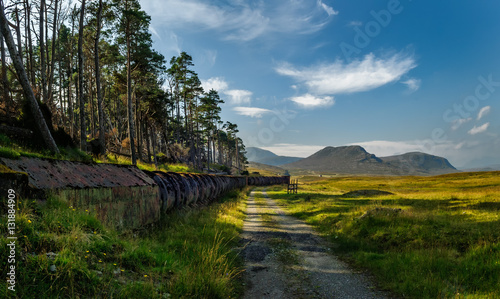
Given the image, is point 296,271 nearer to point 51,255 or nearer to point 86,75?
point 51,255

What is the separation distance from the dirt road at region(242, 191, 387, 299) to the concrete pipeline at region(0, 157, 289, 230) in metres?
3.37

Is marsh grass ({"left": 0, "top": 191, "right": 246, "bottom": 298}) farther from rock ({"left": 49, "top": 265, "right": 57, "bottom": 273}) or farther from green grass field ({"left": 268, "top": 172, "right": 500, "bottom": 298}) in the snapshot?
A: green grass field ({"left": 268, "top": 172, "right": 500, "bottom": 298})

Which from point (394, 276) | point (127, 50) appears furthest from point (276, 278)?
point (127, 50)

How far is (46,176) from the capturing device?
14.7ft

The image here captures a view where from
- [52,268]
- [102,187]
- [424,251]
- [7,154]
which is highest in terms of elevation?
[7,154]

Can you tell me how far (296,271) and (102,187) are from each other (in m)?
5.10

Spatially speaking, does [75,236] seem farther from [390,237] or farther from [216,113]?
[216,113]

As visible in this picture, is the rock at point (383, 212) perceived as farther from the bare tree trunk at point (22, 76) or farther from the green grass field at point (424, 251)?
the bare tree trunk at point (22, 76)

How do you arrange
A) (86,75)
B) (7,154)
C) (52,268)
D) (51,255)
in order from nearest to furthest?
1. (52,268)
2. (51,255)
3. (7,154)
4. (86,75)

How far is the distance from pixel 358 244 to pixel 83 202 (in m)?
8.01

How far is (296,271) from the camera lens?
6.08 metres

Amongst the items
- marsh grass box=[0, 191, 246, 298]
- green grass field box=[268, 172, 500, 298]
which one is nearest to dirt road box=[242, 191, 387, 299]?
green grass field box=[268, 172, 500, 298]

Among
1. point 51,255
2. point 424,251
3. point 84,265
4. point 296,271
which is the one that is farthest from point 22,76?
point 424,251

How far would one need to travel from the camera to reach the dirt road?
5012mm
